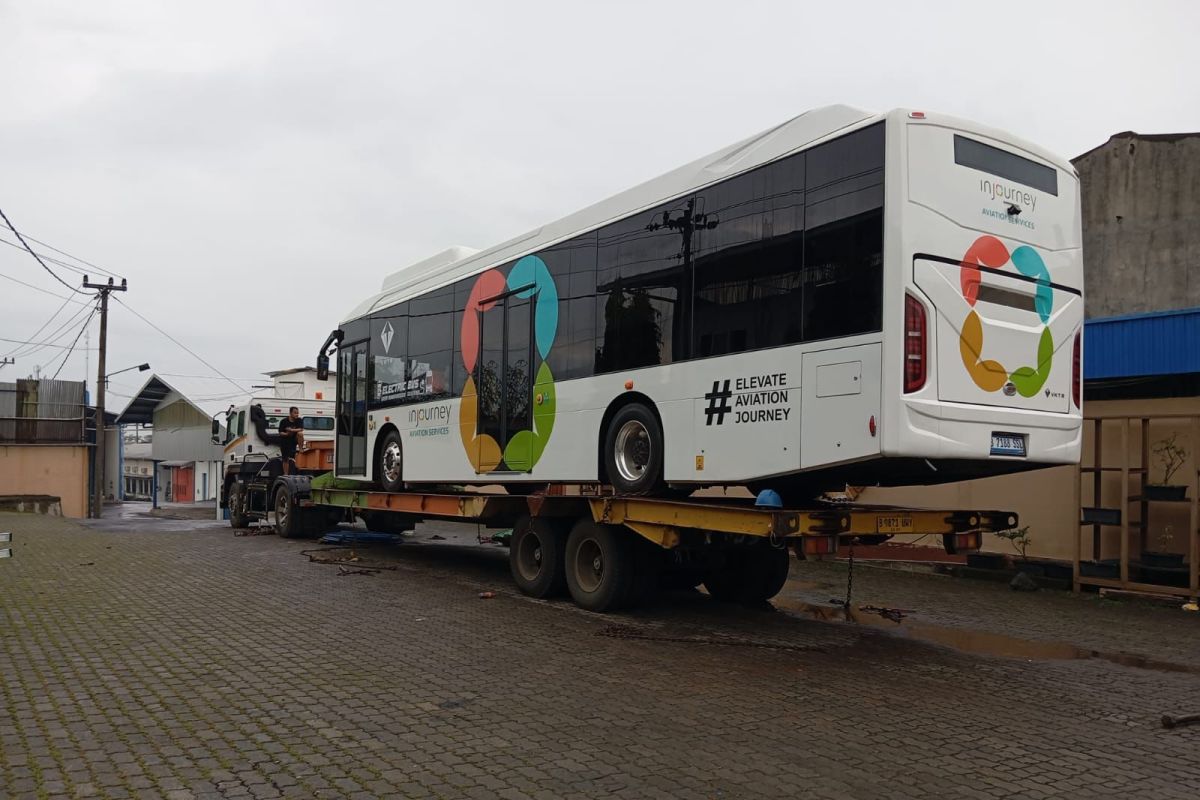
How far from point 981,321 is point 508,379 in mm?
5600

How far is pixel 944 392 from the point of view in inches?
268

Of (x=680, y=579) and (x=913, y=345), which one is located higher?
(x=913, y=345)

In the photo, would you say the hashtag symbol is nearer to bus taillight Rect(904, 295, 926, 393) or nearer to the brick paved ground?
bus taillight Rect(904, 295, 926, 393)

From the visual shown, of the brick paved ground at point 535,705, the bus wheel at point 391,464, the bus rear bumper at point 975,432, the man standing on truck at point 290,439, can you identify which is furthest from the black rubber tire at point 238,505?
the bus rear bumper at point 975,432

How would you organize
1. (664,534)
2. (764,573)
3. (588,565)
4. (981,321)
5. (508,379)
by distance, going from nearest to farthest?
1. (981,321)
2. (664,534)
3. (588,565)
4. (764,573)
5. (508,379)

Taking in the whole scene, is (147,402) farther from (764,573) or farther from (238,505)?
(764,573)

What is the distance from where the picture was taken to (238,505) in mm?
20719

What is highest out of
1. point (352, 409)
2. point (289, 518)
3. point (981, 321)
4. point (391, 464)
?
point (981, 321)

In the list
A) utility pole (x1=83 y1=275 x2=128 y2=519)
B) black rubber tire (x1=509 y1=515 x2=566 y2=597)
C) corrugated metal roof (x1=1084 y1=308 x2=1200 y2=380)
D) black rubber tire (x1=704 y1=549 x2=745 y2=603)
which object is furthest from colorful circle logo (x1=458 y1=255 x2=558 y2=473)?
utility pole (x1=83 y1=275 x2=128 y2=519)

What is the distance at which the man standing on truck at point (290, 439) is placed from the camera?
19.3 metres

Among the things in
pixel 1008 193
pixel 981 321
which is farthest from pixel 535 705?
pixel 1008 193

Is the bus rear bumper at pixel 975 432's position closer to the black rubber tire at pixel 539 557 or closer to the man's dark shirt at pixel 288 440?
the black rubber tire at pixel 539 557

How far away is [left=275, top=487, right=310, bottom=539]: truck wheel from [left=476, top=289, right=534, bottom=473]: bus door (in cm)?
724

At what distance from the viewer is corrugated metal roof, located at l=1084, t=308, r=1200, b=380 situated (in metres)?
11.8
